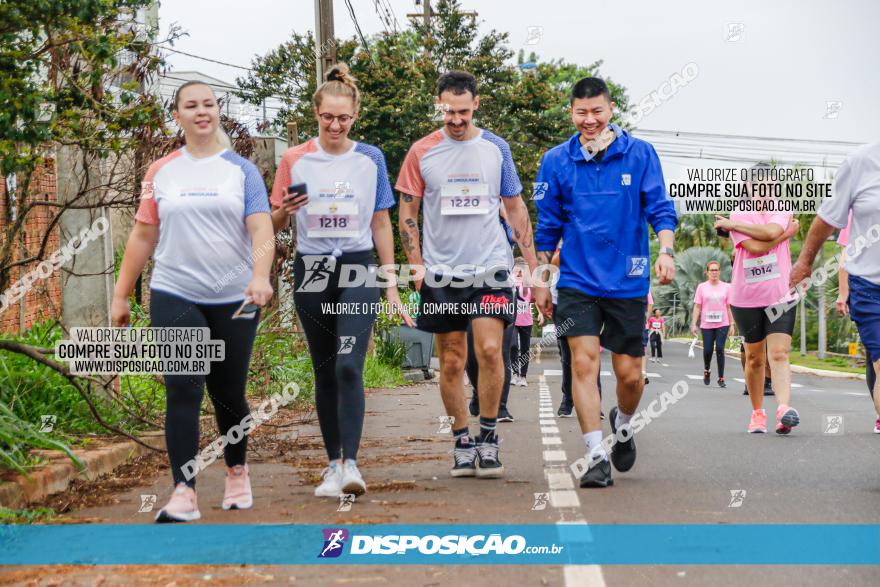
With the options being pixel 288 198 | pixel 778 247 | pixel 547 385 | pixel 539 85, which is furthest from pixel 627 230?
pixel 539 85

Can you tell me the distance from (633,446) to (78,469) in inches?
130

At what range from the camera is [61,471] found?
7.21 meters

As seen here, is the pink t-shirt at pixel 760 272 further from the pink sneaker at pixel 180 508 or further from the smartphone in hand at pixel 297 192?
the pink sneaker at pixel 180 508

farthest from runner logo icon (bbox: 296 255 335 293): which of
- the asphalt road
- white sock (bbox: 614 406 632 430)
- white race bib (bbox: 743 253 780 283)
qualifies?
white race bib (bbox: 743 253 780 283)

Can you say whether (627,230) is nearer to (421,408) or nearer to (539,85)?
(421,408)

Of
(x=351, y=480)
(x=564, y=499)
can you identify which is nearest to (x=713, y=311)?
(x=564, y=499)

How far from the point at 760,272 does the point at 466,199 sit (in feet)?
12.1

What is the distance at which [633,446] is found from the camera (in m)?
7.47

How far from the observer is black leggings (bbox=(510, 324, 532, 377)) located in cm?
1641

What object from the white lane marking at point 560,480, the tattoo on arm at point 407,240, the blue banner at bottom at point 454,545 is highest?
the tattoo on arm at point 407,240

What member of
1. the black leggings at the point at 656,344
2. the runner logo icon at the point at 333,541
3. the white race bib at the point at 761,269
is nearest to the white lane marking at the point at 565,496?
the runner logo icon at the point at 333,541

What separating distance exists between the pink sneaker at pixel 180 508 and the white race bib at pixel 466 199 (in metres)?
2.42

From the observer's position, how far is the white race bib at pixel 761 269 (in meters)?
10.2

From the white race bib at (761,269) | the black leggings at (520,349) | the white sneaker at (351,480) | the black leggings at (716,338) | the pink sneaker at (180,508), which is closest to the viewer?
the pink sneaker at (180,508)
